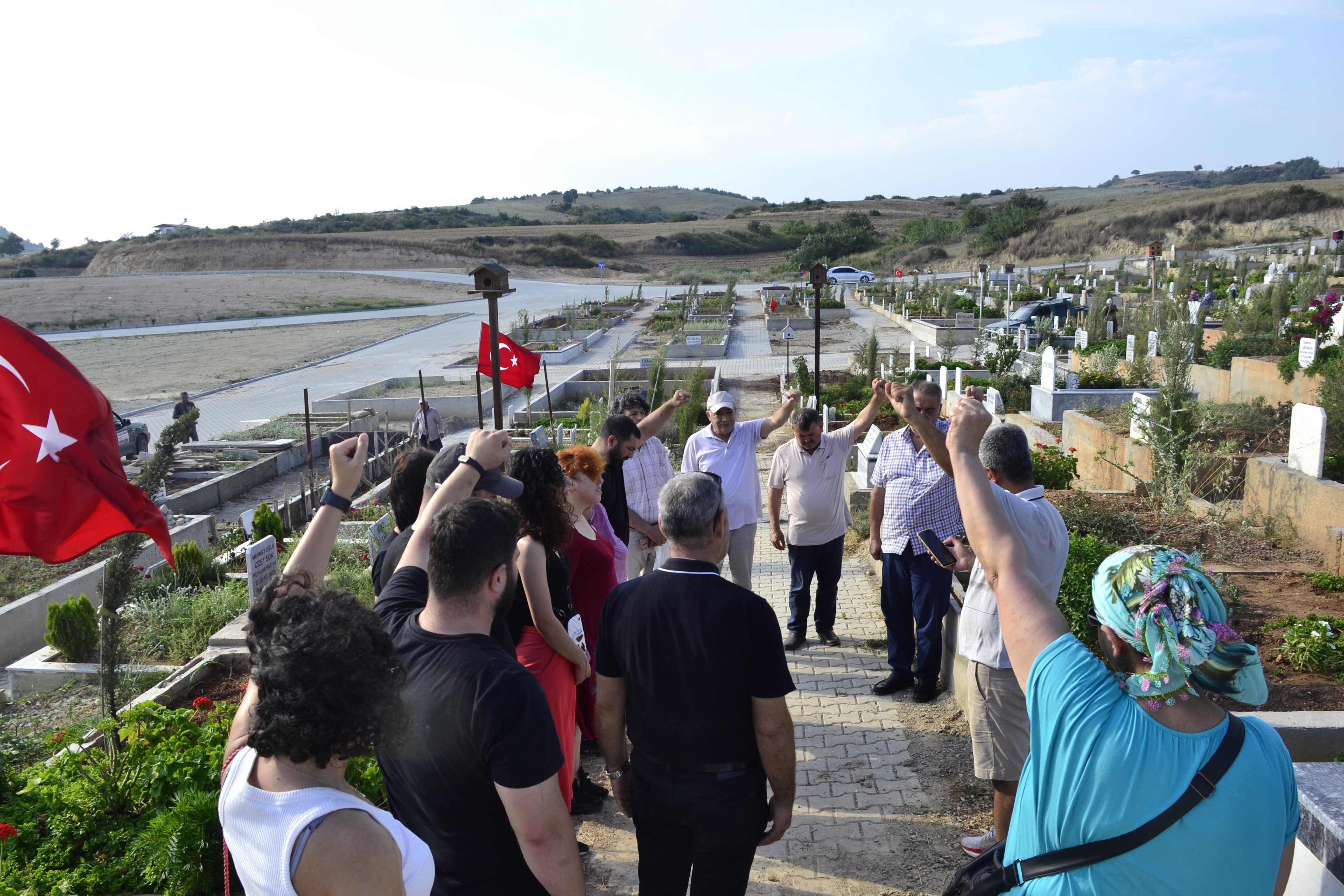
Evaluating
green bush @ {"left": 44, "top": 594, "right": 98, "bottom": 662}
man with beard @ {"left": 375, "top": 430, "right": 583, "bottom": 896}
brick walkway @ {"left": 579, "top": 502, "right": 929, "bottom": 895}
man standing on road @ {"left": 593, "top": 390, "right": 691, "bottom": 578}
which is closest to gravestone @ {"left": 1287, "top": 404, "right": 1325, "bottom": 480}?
brick walkway @ {"left": 579, "top": 502, "right": 929, "bottom": 895}

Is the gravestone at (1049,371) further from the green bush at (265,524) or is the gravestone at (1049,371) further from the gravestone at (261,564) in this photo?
the gravestone at (261,564)

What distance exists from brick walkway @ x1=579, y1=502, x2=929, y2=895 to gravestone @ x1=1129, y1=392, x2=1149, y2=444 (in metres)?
3.80

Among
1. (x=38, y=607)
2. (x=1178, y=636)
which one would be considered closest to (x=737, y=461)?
(x=1178, y=636)

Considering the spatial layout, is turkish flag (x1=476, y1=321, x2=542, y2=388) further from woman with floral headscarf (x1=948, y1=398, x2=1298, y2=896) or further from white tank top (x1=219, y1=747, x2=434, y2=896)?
woman with floral headscarf (x1=948, y1=398, x2=1298, y2=896)

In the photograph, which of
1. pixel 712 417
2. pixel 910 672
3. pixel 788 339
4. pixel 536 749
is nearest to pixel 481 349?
pixel 712 417

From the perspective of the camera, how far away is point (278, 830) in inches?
64.2

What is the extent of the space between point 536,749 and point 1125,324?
19.2 metres

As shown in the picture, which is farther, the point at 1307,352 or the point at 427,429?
the point at 427,429

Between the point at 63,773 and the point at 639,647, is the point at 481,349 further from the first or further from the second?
the point at 639,647

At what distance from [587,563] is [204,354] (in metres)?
30.9

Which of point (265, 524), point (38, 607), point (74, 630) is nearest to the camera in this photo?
point (74, 630)

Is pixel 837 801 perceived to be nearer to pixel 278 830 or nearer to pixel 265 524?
pixel 278 830

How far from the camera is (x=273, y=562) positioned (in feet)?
16.2

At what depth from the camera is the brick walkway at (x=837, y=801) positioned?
3.69 meters
